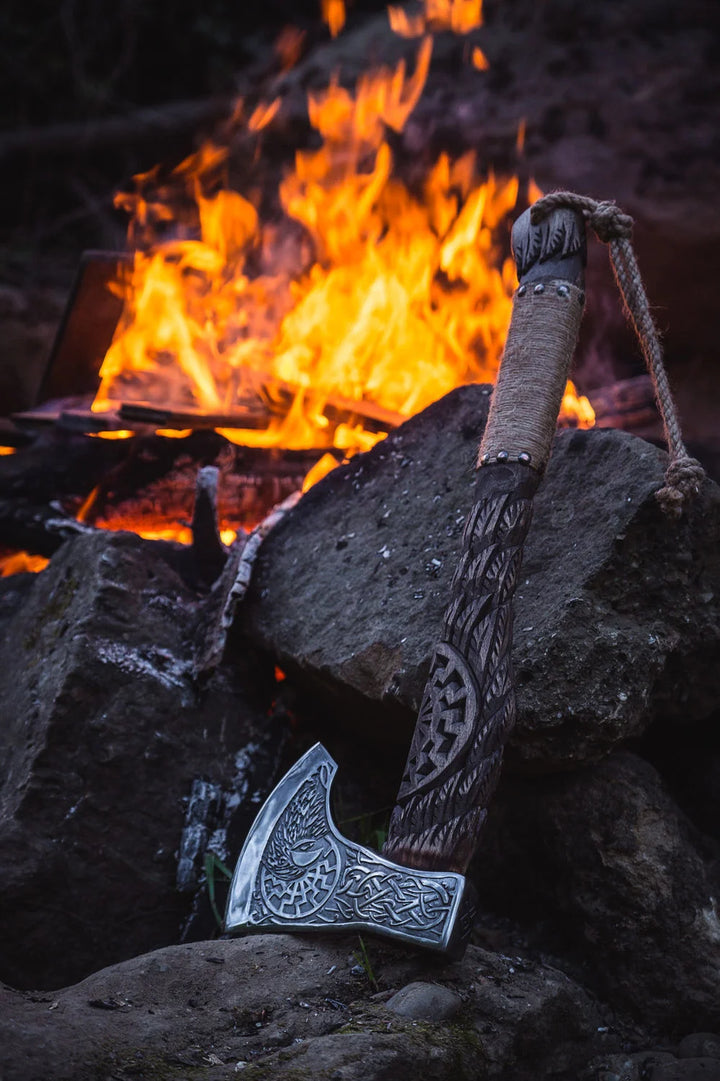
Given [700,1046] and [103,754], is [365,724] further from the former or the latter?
[700,1046]

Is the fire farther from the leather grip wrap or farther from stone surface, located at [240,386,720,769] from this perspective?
the leather grip wrap

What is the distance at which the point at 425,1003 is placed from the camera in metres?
1.64

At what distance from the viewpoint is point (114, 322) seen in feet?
13.8

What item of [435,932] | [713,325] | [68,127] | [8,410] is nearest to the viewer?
[435,932]

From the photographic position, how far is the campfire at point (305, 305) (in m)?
3.69

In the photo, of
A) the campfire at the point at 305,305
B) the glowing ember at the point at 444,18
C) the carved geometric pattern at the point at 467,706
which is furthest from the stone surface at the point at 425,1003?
the glowing ember at the point at 444,18

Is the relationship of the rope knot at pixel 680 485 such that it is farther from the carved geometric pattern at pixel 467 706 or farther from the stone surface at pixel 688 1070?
the stone surface at pixel 688 1070

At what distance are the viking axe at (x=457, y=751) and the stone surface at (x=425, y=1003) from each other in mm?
82

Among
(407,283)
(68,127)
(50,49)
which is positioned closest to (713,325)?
(407,283)

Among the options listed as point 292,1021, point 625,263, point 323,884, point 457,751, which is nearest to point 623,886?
point 457,751

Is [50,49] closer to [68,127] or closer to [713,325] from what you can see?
[68,127]

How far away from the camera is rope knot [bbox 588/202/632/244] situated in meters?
2.21

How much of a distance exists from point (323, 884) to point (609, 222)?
5.32 feet

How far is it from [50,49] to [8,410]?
459cm
